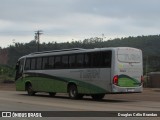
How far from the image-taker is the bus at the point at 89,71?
2638 centimetres

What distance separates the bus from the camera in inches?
1038

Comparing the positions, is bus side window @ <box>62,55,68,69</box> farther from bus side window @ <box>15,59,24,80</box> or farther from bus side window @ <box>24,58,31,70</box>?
bus side window @ <box>15,59,24,80</box>

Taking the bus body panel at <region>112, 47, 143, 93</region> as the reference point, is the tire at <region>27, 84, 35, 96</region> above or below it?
below

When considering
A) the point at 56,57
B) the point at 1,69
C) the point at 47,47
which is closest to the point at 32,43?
the point at 47,47

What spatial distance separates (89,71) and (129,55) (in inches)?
104

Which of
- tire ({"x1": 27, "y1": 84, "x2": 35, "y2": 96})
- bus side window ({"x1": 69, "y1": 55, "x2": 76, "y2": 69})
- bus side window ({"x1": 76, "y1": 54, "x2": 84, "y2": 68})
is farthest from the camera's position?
tire ({"x1": 27, "y1": 84, "x2": 35, "y2": 96})

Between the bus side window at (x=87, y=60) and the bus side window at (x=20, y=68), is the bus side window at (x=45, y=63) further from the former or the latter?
the bus side window at (x=87, y=60)

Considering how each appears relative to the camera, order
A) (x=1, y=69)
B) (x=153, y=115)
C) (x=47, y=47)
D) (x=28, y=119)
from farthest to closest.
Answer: (x=47, y=47) → (x=1, y=69) → (x=153, y=115) → (x=28, y=119)

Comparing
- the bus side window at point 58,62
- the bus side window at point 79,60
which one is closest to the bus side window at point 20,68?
the bus side window at point 58,62

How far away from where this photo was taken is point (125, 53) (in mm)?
26812

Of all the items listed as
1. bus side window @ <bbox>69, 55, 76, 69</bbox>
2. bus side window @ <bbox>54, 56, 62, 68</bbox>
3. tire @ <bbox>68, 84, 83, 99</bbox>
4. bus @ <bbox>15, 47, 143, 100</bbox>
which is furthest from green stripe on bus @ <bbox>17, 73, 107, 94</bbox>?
bus side window @ <bbox>69, 55, 76, 69</bbox>

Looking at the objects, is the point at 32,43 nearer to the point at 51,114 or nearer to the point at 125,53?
the point at 125,53

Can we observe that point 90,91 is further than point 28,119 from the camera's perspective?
Yes

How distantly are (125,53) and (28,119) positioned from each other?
39.4 feet
